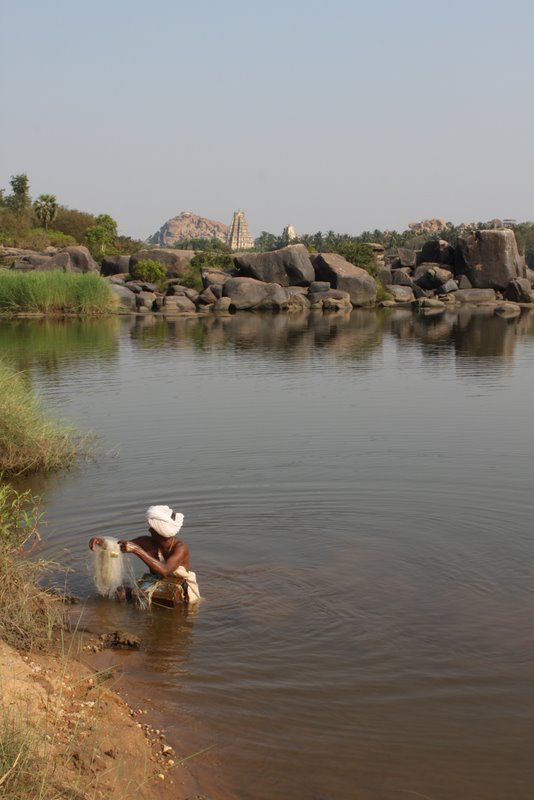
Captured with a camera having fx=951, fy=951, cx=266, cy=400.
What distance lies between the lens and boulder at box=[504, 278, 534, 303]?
5475 centimetres

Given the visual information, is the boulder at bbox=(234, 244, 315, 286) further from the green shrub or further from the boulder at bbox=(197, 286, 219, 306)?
the green shrub

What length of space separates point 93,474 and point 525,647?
6.83m

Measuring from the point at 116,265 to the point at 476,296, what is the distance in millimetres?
21467

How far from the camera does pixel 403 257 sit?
214ft

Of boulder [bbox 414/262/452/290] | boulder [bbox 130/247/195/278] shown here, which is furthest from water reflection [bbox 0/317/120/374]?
boulder [bbox 414/262/452/290]

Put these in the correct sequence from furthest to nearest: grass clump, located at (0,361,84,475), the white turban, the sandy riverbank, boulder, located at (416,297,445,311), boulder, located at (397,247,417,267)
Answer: boulder, located at (397,247,417,267)
boulder, located at (416,297,445,311)
grass clump, located at (0,361,84,475)
the white turban
the sandy riverbank

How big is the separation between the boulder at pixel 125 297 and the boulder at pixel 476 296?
19.7 m

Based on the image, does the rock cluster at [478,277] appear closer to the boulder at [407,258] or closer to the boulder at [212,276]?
the boulder at [407,258]

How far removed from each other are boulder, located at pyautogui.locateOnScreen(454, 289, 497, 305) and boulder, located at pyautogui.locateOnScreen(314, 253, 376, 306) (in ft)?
20.0

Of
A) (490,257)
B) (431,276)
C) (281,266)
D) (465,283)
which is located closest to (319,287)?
(281,266)

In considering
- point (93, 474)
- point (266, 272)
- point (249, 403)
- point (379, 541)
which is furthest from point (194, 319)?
point (379, 541)

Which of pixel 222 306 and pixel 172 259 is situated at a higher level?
pixel 172 259

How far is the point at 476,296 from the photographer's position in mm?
55531

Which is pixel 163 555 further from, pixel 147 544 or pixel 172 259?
pixel 172 259
